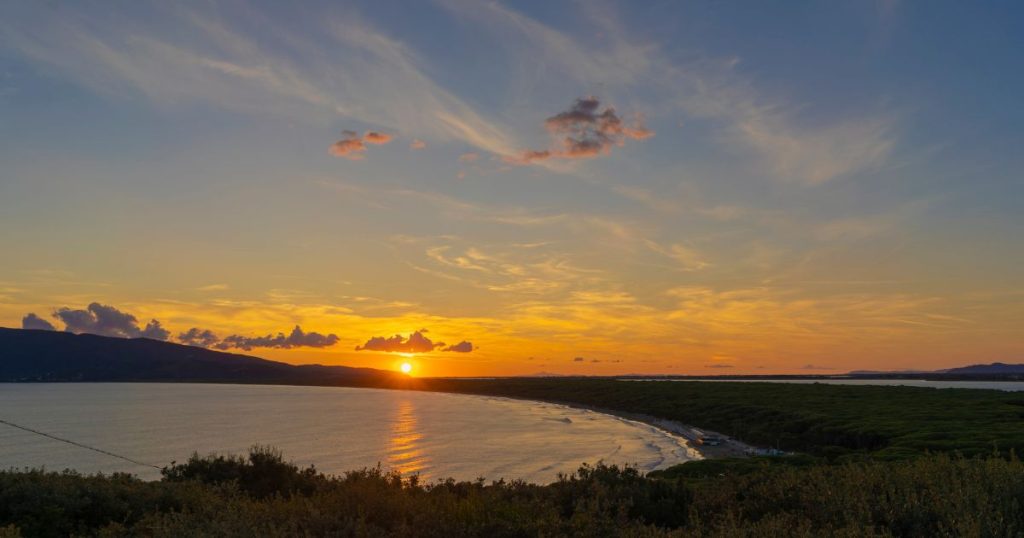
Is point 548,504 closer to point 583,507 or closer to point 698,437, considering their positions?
point 583,507

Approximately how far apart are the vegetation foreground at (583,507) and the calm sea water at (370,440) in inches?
1611

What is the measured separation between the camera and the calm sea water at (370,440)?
81.6 meters

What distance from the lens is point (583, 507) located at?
1523 cm

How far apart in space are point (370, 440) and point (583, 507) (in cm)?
10513

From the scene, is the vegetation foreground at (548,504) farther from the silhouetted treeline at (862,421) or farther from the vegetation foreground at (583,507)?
the silhouetted treeline at (862,421)

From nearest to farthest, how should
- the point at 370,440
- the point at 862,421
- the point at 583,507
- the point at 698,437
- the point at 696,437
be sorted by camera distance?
the point at 583,507, the point at 862,421, the point at 698,437, the point at 696,437, the point at 370,440

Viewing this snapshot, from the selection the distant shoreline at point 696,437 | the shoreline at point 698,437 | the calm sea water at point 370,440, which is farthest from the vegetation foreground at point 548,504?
the distant shoreline at point 696,437

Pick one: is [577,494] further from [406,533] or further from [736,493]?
[406,533]

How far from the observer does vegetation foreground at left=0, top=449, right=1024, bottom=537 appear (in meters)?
11.3

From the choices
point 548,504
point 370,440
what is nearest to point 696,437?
point 370,440

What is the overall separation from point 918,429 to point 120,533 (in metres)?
74.7

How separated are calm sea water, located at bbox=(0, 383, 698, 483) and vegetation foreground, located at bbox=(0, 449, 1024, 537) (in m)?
40.9

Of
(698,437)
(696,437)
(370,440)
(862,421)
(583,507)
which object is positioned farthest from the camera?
(370,440)

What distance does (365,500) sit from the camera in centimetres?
1441
